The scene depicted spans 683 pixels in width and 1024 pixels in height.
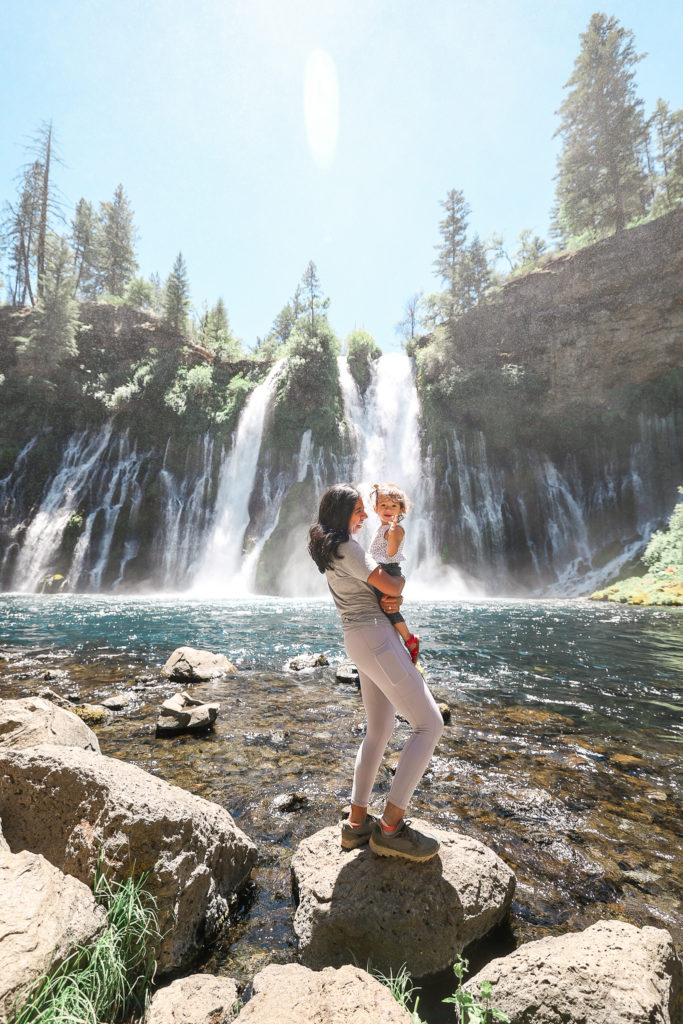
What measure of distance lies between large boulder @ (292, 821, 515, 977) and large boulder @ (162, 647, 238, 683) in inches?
209

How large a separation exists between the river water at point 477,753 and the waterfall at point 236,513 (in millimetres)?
13195

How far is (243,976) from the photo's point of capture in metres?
2.13

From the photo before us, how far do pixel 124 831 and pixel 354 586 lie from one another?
1.73 meters

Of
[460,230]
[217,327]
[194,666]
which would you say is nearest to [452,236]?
[460,230]

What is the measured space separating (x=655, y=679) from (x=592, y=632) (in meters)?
4.42

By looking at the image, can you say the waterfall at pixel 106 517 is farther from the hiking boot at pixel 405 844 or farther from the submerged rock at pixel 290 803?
the hiking boot at pixel 405 844

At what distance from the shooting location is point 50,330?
30266 mm

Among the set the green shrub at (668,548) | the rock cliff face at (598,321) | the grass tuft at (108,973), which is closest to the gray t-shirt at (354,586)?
the grass tuft at (108,973)

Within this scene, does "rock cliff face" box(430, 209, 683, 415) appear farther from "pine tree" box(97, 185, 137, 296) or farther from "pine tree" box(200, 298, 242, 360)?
"pine tree" box(97, 185, 137, 296)

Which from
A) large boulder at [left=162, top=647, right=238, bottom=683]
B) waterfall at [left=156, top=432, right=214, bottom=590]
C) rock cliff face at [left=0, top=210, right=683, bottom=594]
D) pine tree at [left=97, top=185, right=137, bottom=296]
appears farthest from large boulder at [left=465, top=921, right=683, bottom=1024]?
pine tree at [left=97, top=185, right=137, bottom=296]

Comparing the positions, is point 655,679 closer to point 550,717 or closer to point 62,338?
point 550,717

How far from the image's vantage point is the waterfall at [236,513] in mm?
24125

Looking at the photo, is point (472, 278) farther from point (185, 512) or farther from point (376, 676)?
point (376, 676)

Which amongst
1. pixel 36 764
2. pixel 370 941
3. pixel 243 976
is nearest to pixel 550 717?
pixel 370 941
